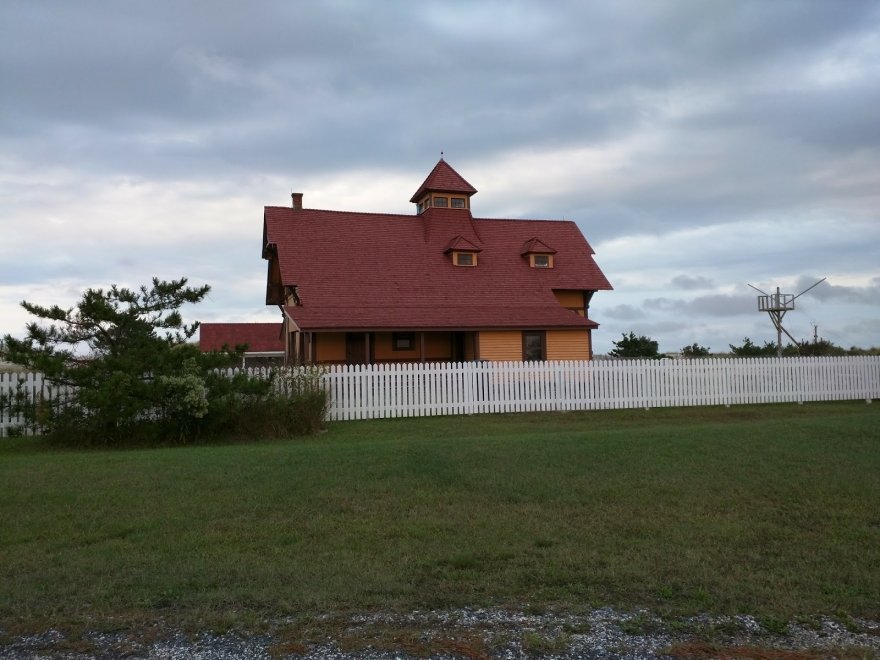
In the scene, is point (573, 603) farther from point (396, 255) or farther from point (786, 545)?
point (396, 255)

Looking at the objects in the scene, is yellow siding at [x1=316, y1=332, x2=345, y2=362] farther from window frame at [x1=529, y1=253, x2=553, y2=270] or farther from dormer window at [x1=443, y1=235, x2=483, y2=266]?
window frame at [x1=529, y1=253, x2=553, y2=270]

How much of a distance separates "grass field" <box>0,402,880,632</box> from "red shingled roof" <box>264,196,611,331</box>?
14343 millimetres

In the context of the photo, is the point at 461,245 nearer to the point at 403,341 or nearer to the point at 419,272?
the point at 419,272

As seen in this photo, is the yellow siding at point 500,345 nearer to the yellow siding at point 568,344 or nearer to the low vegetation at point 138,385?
the yellow siding at point 568,344

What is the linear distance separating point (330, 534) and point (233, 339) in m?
38.5

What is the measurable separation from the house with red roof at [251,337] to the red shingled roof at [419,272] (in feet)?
47.5

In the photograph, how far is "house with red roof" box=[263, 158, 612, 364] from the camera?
26.6 metres

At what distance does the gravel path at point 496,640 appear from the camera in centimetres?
444

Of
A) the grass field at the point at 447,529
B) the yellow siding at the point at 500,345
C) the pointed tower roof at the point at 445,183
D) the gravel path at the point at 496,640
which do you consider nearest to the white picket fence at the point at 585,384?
the yellow siding at the point at 500,345

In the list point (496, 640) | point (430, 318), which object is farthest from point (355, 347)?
point (496, 640)

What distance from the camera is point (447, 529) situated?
24.1 feet

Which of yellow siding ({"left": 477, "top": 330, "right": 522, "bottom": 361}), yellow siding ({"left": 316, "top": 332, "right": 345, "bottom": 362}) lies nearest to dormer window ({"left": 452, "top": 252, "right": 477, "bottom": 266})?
yellow siding ({"left": 477, "top": 330, "right": 522, "bottom": 361})

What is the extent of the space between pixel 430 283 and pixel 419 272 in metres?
0.75

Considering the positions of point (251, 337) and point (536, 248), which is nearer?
point (536, 248)
